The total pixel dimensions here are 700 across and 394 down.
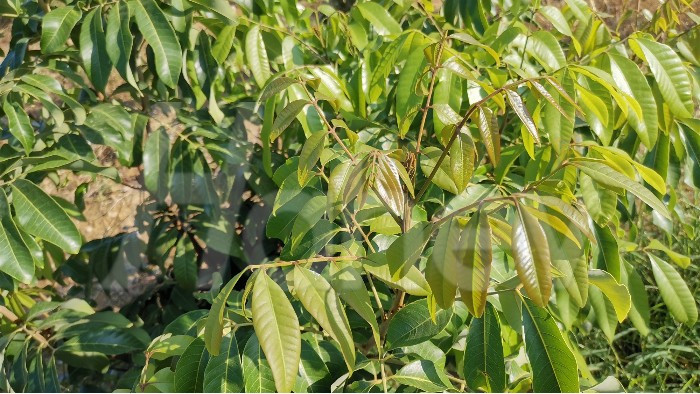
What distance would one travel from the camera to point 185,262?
2.08m

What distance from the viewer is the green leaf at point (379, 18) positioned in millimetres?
1781

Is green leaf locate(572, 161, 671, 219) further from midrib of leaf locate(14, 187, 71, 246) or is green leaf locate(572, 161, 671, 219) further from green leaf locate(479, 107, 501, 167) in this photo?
midrib of leaf locate(14, 187, 71, 246)

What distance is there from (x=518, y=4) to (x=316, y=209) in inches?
35.4

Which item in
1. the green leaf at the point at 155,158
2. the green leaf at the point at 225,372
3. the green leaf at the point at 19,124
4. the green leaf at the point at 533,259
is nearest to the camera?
the green leaf at the point at 533,259

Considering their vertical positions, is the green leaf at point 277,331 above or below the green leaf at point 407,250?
below

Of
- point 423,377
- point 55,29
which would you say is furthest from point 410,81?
point 55,29

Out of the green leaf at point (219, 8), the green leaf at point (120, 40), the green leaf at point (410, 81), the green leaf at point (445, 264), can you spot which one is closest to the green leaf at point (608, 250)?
the green leaf at point (410, 81)

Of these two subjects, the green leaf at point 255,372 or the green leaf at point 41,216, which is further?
the green leaf at point 41,216

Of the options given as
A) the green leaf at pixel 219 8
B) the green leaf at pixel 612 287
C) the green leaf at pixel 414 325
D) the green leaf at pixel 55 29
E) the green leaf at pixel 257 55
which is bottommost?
the green leaf at pixel 414 325

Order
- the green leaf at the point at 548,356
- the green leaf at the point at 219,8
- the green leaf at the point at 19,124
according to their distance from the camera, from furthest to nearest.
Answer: the green leaf at the point at 219,8 < the green leaf at the point at 19,124 < the green leaf at the point at 548,356

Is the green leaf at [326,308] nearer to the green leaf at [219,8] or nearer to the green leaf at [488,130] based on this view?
the green leaf at [488,130]

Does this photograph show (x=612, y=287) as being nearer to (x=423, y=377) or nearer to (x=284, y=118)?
(x=423, y=377)

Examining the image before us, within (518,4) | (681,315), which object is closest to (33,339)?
(518,4)

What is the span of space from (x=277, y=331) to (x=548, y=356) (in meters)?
0.39
